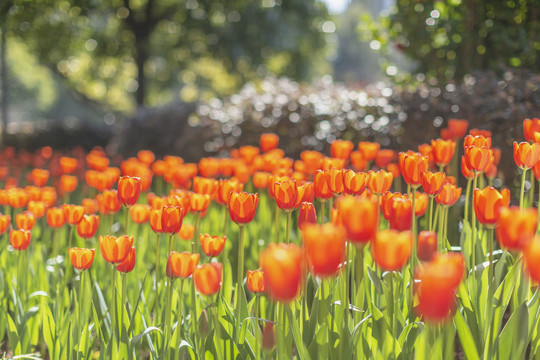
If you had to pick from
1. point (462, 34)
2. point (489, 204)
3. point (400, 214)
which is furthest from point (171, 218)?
point (462, 34)

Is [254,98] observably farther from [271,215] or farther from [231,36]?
[231,36]

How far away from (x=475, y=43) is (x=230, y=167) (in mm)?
3756

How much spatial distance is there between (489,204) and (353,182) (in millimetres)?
507

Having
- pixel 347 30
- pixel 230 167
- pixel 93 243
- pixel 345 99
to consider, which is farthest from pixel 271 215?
pixel 347 30

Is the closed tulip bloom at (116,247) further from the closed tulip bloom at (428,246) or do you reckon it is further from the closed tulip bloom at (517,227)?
the closed tulip bloom at (517,227)

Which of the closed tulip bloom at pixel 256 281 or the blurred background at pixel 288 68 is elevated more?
the blurred background at pixel 288 68

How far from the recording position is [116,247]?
196 cm

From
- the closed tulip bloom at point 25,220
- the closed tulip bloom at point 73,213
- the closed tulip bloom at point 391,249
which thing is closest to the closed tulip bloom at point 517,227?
the closed tulip bloom at point 391,249

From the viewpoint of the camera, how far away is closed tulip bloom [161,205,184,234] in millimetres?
2031

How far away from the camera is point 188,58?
52.4ft

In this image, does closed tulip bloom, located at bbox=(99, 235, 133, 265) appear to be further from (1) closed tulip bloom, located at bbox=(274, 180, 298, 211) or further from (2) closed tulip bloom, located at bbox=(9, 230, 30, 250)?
(2) closed tulip bloom, located at bbox=(9, 230, 30, 250)

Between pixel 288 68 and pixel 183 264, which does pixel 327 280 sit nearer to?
pixel 183 264

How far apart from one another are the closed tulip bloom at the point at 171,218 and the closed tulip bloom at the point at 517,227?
109 cm

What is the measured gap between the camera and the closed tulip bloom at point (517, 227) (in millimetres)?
1367
